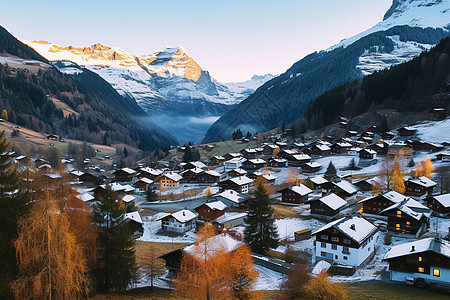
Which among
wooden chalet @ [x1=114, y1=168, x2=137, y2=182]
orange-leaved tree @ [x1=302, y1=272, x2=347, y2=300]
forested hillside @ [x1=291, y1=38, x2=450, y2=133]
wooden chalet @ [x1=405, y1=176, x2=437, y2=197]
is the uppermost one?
forested hillside @ [x1=291, y1=38, x2=450, y2=133]

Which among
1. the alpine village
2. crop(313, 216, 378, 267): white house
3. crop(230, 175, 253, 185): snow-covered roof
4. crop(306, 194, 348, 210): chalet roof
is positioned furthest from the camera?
crop(230, 175, 253, 185): snow-covered roof

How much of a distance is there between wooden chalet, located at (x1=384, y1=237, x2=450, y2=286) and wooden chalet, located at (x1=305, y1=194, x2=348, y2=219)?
25019 millimetres

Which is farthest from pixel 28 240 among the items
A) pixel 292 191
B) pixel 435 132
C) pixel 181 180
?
pixel 435 132

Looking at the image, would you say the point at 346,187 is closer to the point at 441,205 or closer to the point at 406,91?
the point at 441,205

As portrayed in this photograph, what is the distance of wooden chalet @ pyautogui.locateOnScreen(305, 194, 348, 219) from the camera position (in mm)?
62969

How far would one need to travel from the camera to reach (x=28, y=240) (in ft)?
54.1

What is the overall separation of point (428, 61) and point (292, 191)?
470 ft

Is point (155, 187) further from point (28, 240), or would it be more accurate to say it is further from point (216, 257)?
point (28, 240)

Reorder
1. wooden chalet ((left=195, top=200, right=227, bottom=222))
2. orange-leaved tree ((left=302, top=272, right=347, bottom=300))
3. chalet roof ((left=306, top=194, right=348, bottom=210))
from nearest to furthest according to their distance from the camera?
1. orange-leaved tree ((left=302, top=272, right=347, bottom=300))
2. chalet roof ((left=306, top=194, right=348, bottom=210))
3. wooden chalet ((left=195, top=200, right=227, bottom=222))

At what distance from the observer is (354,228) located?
45.5 metres

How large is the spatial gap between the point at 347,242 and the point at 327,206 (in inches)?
762

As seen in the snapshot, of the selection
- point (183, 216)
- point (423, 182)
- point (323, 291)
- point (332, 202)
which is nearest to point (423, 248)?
point (323, 291)

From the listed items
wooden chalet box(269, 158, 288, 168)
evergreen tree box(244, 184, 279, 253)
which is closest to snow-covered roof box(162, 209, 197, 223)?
evergreen tree box(244, 184, 279, 253)

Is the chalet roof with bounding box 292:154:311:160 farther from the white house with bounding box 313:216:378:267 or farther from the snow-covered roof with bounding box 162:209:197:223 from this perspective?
the white house with bounding box 313:216:378:267
